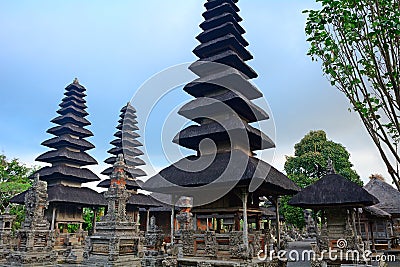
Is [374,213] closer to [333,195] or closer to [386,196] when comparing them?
[386,196]

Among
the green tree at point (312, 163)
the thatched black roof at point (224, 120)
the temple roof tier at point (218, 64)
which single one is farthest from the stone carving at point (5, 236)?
the green tree at point (312, 163)

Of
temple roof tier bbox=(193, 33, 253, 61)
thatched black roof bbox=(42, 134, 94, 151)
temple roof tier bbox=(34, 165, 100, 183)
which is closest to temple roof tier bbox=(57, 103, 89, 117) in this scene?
thatched black roof bbox=(42, 134, 94, 151)

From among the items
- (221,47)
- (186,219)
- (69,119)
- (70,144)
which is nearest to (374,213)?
(186,219)

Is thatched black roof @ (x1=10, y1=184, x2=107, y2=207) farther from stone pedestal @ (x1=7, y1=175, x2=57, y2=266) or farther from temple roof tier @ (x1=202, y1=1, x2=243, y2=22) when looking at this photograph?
temple roof tier @ (x1=202, y1=1, x2=243, y2=22)

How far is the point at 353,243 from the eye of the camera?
45.9 feet

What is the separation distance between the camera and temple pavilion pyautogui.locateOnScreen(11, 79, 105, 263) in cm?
2407

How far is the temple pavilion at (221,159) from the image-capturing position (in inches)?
523

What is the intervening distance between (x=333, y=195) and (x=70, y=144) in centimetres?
2215

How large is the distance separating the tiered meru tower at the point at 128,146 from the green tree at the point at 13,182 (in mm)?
7528

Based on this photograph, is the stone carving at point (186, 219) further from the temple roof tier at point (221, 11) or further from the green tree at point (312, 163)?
the green tree at point (312, 163)

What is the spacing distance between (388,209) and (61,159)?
25919 millimetres

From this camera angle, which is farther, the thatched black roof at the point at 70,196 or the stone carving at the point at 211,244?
the thatched black roof at the point at 70,196

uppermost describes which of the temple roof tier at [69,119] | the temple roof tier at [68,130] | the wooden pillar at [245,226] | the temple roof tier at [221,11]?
the temple roof tier at [221,11]

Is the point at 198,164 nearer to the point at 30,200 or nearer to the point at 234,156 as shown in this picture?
the point at 234,156
